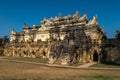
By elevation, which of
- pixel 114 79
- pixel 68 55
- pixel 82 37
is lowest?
pixel 114 79

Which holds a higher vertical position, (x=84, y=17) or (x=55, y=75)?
(x=84, y=17)

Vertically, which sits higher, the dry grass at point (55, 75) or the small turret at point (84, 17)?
the small turret at point (84, 17)

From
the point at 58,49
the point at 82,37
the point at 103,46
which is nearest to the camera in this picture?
the point at 58,49

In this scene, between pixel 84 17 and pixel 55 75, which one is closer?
pixel 55 75

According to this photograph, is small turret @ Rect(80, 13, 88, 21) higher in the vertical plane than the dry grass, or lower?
higher

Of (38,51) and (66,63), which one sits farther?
(38,51)

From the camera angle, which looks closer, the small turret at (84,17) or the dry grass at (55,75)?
the dry grass at (55,75)

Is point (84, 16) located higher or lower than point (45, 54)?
higher

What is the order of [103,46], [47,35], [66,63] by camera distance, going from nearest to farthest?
[66,63] → [103,46] → [47,35]

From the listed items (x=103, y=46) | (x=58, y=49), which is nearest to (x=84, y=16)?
(x=103, y=46)

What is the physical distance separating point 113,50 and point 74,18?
24248 millimetres

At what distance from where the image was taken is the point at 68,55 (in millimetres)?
35344

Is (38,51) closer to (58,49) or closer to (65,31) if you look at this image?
(65,31)

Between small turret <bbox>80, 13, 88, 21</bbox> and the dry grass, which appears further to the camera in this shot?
small turret <bbox>80, 13, 88, 21</bbox>
